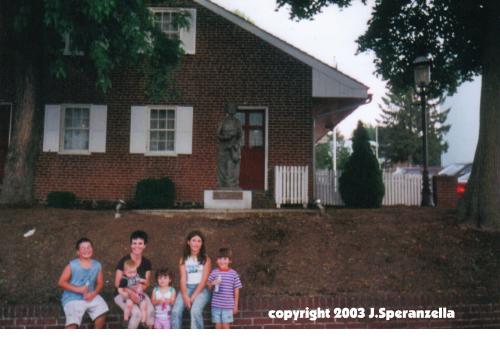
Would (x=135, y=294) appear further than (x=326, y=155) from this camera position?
No

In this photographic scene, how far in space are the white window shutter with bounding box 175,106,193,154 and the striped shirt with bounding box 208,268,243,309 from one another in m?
7.82

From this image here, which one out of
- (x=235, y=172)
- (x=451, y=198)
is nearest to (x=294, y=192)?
(x=235, y=172)

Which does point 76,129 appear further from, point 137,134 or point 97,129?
point 137,134

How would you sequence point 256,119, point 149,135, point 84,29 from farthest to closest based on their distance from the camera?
point 256,119 < point 149,135 < point 84,29

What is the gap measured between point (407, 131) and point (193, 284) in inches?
1382

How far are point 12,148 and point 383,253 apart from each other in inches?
303

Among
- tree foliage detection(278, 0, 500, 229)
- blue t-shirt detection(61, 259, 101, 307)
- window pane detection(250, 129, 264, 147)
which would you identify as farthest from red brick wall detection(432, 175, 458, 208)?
blue t-shirt detection(61, 259, 101, 307)

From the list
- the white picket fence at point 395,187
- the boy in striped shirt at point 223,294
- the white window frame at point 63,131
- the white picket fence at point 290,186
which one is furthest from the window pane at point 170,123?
the boy in striped shirt at point 223,294

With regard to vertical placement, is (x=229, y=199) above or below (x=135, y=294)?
above

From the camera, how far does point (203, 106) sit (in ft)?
40.2

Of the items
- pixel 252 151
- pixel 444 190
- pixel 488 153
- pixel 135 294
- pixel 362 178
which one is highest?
pixel 252 151

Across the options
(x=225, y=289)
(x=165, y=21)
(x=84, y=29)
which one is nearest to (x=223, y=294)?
(x=225, y=289)

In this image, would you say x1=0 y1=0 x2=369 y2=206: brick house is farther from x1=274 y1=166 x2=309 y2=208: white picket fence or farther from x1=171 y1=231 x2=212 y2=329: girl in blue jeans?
x1=171 y1=231 x2=212 y2=329: girl in blue jeans
